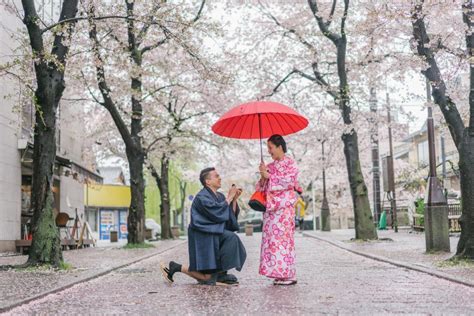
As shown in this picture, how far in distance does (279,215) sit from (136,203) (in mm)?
15721

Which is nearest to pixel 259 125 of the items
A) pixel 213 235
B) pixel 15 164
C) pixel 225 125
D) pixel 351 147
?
pixel 225 125

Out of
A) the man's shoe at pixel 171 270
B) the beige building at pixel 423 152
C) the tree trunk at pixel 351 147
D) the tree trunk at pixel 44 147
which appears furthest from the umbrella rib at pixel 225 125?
the beige building at pixel 423 152

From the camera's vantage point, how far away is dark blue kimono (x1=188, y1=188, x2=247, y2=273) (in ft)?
29.2

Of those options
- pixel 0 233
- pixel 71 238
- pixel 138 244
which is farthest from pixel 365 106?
pixel 0 233

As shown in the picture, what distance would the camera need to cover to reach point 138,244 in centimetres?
2322

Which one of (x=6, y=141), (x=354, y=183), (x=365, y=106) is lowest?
(x=354, y=183)

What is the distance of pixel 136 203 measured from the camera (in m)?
23.9

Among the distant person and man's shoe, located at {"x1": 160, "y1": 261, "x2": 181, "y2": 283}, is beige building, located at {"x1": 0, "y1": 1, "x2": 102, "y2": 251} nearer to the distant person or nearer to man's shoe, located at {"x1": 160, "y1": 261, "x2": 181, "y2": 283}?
the distant person

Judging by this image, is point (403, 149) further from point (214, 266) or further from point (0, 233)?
point (214, 266)

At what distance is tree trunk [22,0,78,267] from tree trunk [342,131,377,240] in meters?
11.7

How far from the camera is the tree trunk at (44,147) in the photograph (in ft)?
40.9

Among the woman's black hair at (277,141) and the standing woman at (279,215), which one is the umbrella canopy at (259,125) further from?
the standing woman at (279,215)

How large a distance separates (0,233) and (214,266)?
13.9m

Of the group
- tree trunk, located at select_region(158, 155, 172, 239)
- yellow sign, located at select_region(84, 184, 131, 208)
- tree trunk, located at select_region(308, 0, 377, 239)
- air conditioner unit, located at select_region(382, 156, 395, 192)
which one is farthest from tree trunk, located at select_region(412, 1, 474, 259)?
yellow sign, located at select_region(84, 184, 131, 208)
